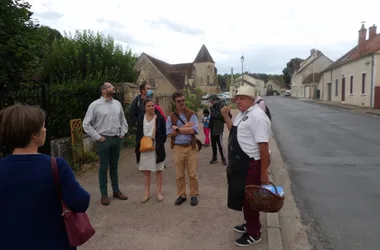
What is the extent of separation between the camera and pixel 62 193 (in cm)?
198

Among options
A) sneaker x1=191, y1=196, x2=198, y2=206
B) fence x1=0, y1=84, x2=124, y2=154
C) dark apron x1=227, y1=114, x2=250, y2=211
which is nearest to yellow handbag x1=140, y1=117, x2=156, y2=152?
sneaker x1=191, y1=196, x2=198, y2=206

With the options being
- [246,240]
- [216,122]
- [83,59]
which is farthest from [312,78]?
[246,240]

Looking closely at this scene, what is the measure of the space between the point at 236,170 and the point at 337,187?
11.1 ft

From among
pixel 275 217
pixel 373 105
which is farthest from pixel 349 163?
pixel 373 105

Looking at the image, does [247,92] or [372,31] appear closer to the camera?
[247,92]

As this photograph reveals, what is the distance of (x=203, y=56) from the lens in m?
72.7

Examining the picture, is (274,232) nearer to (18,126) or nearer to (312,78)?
(18,126)

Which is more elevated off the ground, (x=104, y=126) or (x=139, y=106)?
(x=139, y=106)

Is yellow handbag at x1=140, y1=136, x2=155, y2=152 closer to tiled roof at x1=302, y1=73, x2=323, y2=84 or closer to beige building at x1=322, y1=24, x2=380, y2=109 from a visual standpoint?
beige building at x1=322, y1=24, x2=380, y2=109

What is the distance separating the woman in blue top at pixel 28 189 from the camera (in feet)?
6.19

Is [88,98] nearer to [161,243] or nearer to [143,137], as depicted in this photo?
[143,137]

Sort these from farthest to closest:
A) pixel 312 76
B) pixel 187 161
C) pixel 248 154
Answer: pixel 312 76, pixel 187 161, pixel 248 154

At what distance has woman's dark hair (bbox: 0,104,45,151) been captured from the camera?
73.4 inches

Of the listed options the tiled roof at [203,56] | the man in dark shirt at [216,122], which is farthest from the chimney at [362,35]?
the tiled roof at [203,56]
